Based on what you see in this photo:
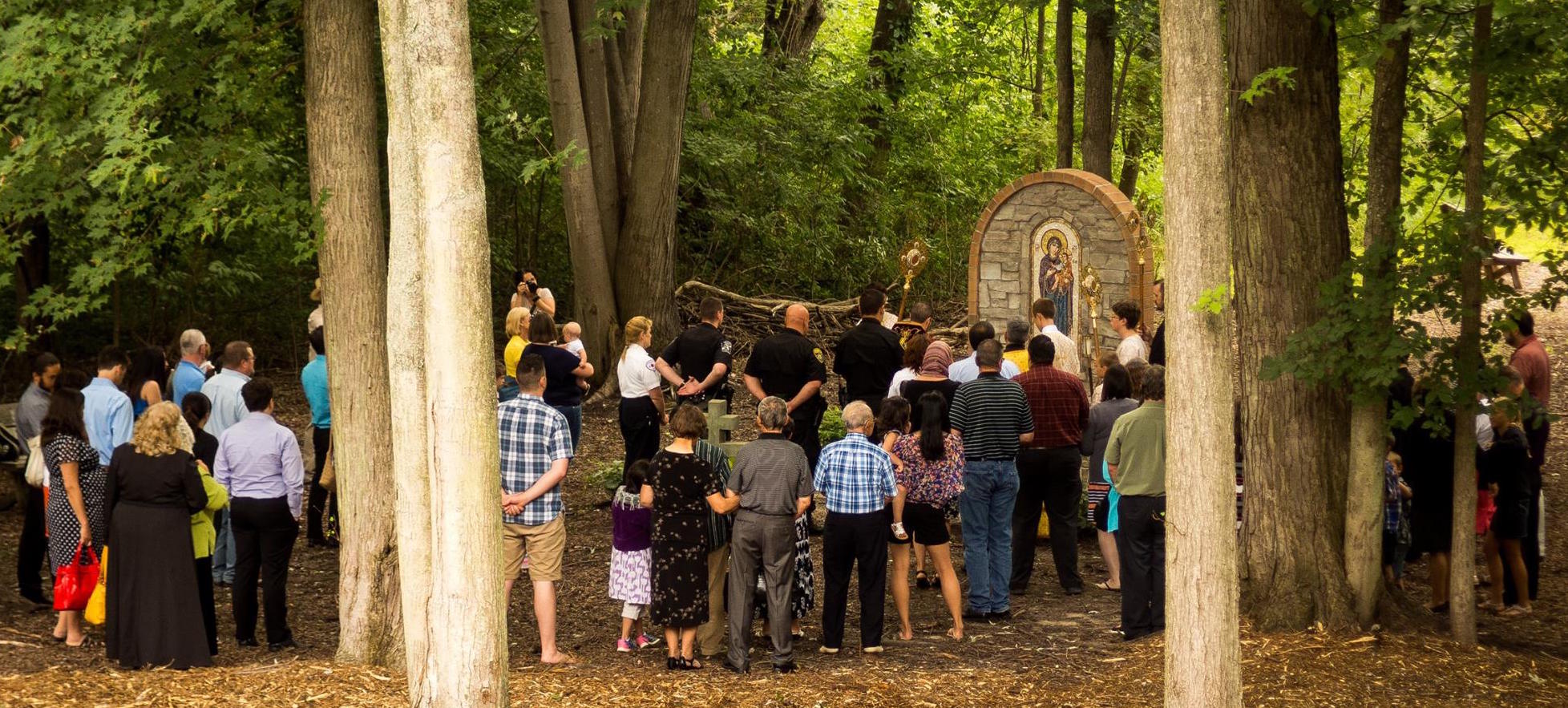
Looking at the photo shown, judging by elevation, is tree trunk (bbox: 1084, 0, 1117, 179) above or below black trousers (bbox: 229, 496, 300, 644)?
above

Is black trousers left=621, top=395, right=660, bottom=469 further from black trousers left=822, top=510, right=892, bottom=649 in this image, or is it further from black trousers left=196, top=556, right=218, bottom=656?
black trousers left=196, top=556, right=218, bottom=656

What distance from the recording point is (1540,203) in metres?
7.68

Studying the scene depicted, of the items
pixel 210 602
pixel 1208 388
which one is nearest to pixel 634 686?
pixel 210 602

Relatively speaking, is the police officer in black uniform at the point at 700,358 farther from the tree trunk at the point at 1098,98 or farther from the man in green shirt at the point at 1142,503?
the tree trunk at the point at 1098,98

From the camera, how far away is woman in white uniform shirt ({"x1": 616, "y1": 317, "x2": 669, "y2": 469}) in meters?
11.0

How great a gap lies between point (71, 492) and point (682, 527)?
3.67 meters

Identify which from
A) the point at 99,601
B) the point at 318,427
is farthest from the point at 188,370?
the point at 99,601

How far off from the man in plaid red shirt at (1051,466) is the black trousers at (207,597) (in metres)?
5.14

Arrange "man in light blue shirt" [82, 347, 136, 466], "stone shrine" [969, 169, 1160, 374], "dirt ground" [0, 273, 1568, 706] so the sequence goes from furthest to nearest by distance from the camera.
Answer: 1. "stone shrine" [969, 169, 1160, 374]
2. "man in light blue shirt" [82, 347, 136, 466]
3. "dirt ground" [0, 273, 1568, 706]

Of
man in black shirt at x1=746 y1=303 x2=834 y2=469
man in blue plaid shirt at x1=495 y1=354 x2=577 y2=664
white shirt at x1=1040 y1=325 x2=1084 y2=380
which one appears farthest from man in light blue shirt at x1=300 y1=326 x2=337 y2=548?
white shirt at x1=1040 y1=325 x2=1084 y2=380

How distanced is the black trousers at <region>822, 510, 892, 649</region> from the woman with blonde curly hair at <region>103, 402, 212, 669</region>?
Result: 3.55 metres

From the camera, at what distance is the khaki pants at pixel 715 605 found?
8258mm

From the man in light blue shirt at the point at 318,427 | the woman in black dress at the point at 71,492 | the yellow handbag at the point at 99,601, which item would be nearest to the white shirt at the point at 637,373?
the man in light blue shirt at the point at 318,427

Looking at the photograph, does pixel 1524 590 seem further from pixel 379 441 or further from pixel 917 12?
pixel 917 12
